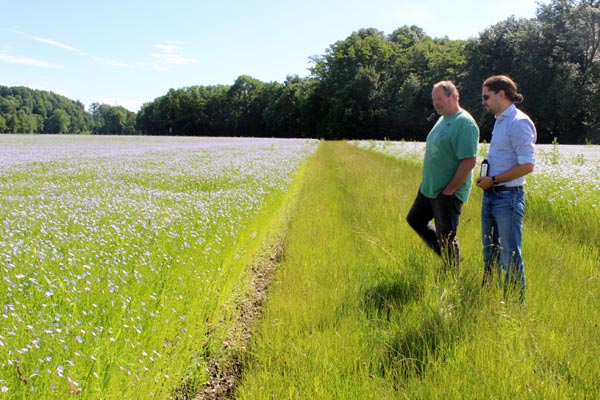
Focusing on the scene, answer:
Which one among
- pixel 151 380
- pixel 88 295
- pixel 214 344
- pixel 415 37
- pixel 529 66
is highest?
pixel 415 37

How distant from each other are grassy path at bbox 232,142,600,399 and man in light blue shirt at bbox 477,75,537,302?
0.38 m

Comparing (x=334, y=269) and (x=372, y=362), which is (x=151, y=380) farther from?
(x=334, y=269)

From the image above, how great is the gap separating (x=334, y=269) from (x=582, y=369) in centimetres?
292

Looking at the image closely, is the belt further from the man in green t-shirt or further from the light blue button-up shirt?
the man in green t-shirt

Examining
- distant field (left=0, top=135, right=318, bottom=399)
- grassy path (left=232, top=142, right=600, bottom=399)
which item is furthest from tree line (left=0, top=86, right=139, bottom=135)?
grassy path (left=232, top=142, right=600, bottom=399)

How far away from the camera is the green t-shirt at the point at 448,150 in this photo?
4434mm

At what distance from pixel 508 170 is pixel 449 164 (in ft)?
2.54

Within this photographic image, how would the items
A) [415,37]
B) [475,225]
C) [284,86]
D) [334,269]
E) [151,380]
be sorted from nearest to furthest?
[151,380] → [334,269] → [475,225] → [415,37] → [284,86]

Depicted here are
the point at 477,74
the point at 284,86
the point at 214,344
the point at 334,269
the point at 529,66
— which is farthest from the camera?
the point at 284,86

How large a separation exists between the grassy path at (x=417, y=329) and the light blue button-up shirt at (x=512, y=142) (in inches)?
48.8

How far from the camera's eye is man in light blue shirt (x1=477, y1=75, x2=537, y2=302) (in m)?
A: 3.88

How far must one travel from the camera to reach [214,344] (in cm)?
383

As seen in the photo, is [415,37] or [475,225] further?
[415,37]

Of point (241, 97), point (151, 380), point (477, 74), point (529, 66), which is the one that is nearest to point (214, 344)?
point (151, 380)
